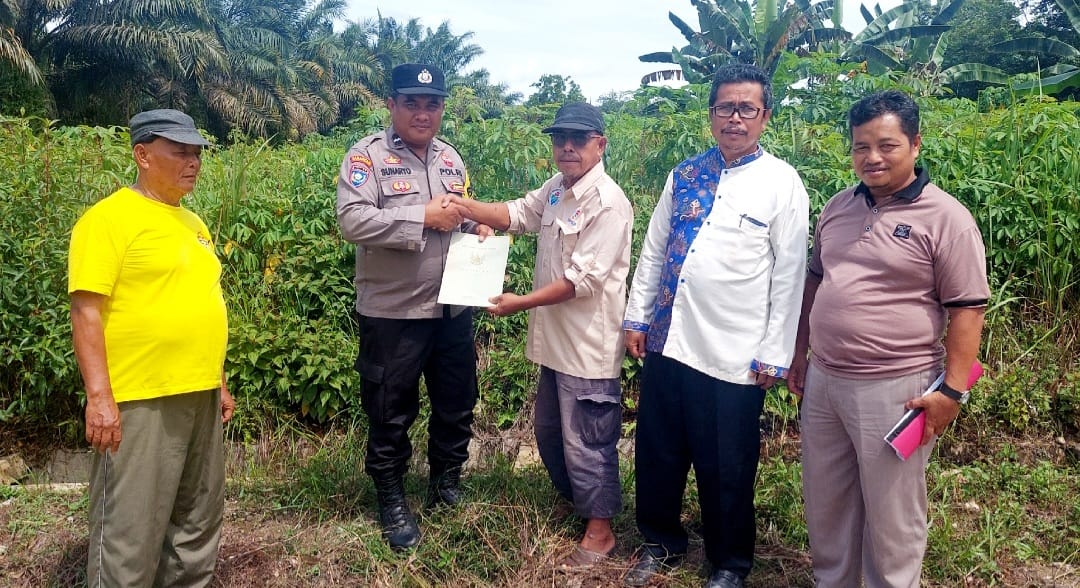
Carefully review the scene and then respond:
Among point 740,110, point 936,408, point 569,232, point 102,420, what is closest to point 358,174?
point 569,232

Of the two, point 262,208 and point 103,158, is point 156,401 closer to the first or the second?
point 262,208

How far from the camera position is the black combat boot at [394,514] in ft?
10.3

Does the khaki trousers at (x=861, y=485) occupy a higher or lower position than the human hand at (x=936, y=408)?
lower

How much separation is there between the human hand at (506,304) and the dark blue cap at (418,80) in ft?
2.94

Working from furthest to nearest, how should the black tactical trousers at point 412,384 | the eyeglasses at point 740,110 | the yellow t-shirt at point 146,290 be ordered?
the black tactical trousers at point 412,384 < the eyeglasses at point 740,110 < the yellow t-shirt at point 146,290

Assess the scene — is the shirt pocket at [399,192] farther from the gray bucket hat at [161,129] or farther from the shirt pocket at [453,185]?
the gray bucket hat at [161,129]

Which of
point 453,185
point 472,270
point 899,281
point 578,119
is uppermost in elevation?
point 578,119

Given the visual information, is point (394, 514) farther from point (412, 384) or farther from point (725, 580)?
point (725, 580)

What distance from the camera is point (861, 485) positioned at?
2.52 meters

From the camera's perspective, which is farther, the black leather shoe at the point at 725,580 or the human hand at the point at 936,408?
the black leather shoe at the point at 725,580

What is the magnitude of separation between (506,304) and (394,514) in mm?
1075

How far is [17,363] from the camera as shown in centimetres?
407

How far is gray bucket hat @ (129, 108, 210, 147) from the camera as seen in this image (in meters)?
2.43

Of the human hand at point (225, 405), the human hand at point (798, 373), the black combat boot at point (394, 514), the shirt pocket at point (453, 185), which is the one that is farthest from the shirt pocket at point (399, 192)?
the human hand at point (798, 373)
